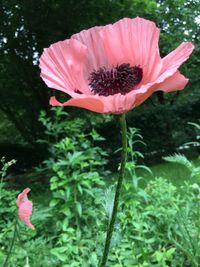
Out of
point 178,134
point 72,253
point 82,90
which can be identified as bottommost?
point 82,90

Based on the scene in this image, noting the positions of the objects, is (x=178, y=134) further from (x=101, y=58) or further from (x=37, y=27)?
(x=101, y=58)

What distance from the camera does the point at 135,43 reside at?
894 mm

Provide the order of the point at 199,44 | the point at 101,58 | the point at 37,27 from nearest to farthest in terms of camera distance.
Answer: the point at 101,58 → the point at 37,27 → the point at 199,44

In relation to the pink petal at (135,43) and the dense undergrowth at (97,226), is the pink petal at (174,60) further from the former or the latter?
the dense undergrowth at (97,226)

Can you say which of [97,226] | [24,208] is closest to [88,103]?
[24,208]

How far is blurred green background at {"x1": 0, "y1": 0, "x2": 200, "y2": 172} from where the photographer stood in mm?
11062

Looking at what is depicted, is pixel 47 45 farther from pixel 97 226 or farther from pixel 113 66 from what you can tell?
pixel 113 66

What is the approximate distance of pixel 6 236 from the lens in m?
3.01

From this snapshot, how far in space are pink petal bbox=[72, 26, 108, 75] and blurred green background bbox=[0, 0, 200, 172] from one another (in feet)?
31.4

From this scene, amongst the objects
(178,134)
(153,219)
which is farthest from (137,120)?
(153,219)

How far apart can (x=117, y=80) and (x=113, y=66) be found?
6 centimetres

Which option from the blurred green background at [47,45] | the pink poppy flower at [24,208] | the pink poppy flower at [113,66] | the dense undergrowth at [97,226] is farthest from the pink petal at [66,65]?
the blurred green background at [47,45]

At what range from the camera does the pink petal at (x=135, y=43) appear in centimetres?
86

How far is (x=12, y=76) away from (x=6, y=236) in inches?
396
